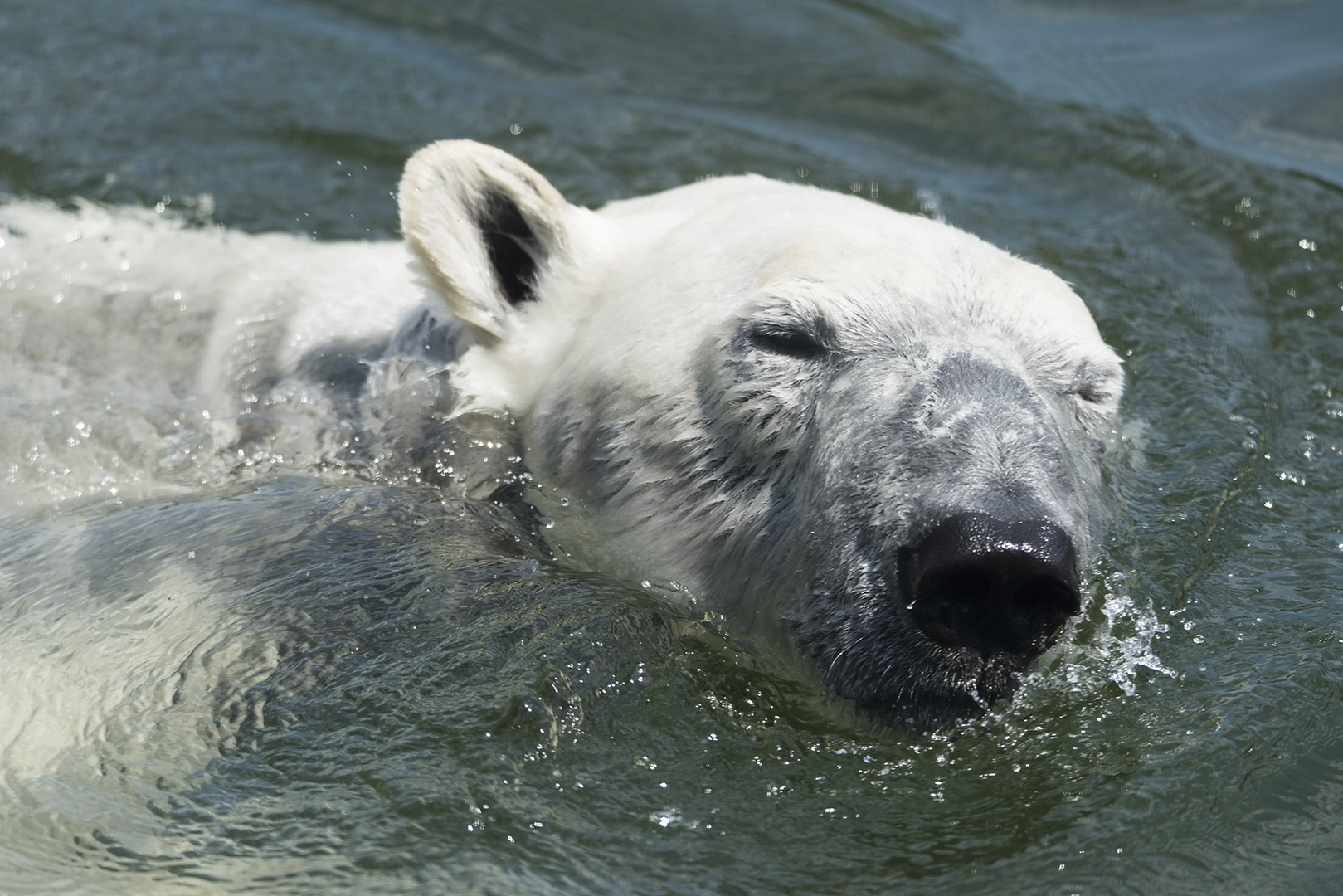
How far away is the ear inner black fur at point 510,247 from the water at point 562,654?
2.22 ft

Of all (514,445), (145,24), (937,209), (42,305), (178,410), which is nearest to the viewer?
(514,445)

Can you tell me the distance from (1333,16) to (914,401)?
7.05 metres

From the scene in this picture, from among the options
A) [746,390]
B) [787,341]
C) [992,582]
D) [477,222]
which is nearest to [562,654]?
[746,390]

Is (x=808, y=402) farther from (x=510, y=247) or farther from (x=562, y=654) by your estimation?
(x=510, y=247)

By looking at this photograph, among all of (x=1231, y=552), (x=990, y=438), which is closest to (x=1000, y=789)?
(x=990, y=438)

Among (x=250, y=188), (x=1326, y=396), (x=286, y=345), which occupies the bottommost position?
(x=250, y=188)

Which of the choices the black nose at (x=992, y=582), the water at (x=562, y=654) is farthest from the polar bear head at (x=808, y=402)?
the water at (x=562, y=654)

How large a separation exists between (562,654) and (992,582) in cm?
109

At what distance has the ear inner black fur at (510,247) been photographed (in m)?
4.14

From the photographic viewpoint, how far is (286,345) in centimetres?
441

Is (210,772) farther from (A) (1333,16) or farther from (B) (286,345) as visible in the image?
(A) (1333,16)

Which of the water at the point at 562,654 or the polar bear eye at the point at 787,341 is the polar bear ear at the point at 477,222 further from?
the polar bear eye at the point at 787,341

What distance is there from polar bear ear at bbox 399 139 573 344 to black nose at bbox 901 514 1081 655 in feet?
5.72

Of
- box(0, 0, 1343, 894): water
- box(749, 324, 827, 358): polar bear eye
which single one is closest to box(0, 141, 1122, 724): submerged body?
box(749, 324, 827, 358): polar bear eye
